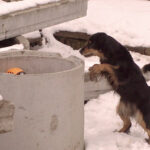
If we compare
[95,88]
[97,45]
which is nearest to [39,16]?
[95,88]

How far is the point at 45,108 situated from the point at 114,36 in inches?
186

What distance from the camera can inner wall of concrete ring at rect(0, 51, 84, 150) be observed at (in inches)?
162

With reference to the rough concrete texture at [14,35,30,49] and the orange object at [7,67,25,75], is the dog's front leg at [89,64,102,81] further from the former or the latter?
the rough concrete texture at [14,35,30,49]

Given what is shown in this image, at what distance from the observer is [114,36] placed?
28.6ft

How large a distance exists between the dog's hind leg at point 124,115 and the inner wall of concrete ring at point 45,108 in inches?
30.9

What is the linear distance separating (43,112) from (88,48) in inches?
53.0

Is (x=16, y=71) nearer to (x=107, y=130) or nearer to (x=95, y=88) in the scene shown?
(x=107, y=130)

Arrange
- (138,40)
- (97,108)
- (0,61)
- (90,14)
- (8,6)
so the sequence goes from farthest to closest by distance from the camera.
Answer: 1. (90,14)
2. (138,40)
3. (8,6)
4. (97,108)
5. (0,61)

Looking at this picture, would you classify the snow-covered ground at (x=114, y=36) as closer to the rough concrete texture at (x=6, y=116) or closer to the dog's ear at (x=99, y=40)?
the dog's ear at (x=99, y=40)

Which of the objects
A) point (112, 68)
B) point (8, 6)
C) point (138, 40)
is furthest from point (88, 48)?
point (138, 40)

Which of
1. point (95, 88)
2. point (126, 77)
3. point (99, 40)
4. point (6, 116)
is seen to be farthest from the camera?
point (95, 88)

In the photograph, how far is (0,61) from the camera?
466cm

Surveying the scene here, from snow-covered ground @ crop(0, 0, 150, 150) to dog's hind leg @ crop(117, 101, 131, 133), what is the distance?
0.29 ft

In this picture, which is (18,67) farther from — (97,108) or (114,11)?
(114,11)
